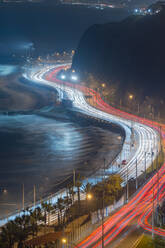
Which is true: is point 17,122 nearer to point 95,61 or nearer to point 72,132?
point 72,132

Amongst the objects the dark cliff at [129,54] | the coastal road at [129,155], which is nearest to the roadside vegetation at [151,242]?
the coastal road at [129,155]

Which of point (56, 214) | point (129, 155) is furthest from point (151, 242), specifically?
point (129, 155)

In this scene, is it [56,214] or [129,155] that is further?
[129,155]

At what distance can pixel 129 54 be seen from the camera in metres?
110

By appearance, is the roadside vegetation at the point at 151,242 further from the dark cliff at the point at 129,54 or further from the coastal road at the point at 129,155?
the dark cliff at the point at 129,54

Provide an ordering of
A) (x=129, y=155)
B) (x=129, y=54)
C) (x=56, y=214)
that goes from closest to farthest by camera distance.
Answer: (x=56, y=214), (x=129, y=155), (x=129, y=54)

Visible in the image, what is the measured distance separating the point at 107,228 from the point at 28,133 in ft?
161

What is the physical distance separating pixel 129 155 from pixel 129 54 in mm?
50555

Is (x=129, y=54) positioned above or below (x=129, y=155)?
above

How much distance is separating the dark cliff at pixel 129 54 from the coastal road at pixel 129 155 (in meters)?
8.13

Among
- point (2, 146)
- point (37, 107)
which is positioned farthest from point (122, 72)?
point (2, 146)

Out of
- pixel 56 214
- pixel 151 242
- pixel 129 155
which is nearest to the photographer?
pixel 151 242

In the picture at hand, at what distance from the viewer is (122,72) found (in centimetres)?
10712

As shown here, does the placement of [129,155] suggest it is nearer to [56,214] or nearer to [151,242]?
[56,214]
